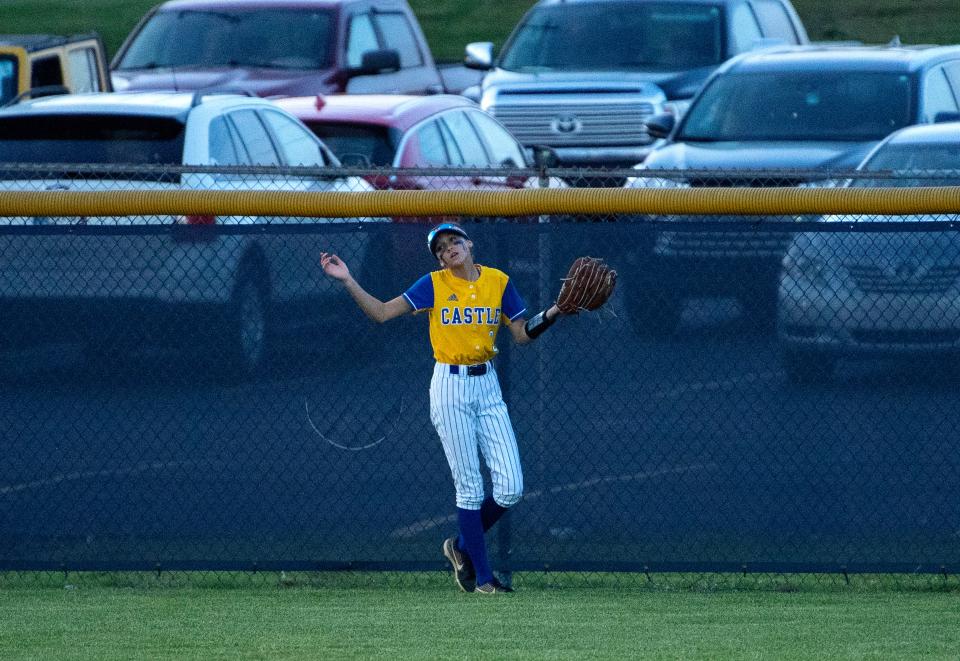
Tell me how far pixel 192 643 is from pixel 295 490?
1153mm

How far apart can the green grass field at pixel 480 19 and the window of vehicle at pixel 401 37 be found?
628 inches

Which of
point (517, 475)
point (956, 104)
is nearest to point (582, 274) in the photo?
point (517, 475)

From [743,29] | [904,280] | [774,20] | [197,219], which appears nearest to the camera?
[904,280]

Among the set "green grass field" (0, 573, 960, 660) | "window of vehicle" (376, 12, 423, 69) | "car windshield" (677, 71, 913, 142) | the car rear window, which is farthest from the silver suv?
"window of vehicle" (376, 12, 423, 69)

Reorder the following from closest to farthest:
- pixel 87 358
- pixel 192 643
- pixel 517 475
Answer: pixel 192 643 < pixel 517 475 < pixel 87 358

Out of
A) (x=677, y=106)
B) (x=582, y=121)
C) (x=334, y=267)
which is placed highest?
(x=334, y=267)

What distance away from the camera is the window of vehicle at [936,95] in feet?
40.9

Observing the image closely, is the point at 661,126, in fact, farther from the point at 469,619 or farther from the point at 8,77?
the point at 469,619

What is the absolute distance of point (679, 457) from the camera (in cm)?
655

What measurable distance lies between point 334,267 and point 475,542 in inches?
46.8

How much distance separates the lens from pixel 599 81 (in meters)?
16.1

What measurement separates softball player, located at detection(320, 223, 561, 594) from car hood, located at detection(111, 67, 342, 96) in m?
8.57

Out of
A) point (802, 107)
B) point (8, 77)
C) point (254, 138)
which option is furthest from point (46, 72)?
point (802, 107)

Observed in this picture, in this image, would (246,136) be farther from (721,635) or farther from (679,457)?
(721,635)
